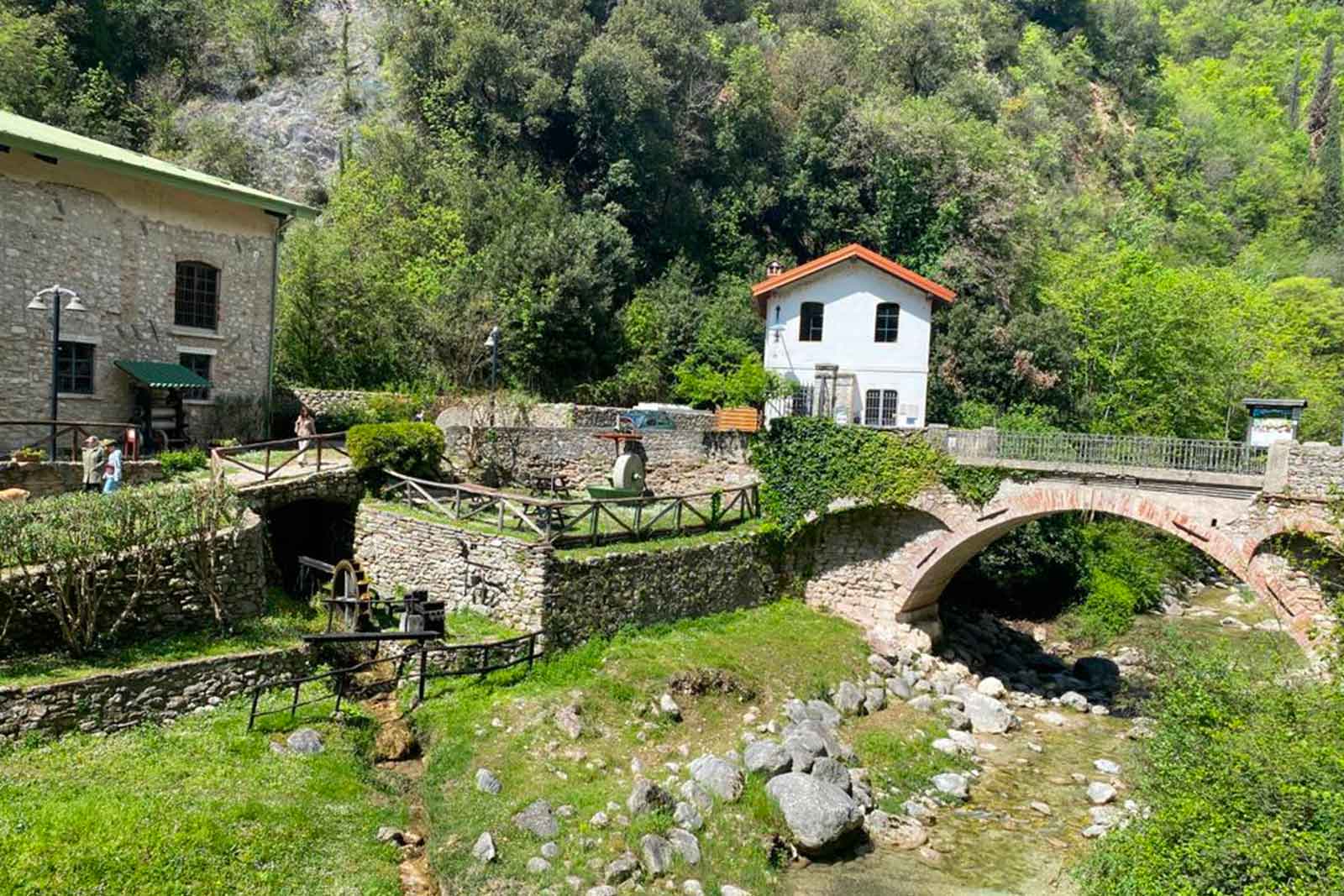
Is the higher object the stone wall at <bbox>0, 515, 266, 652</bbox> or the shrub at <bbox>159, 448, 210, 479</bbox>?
the shrub at <bbox>159, 448, 210, 479</bbox>

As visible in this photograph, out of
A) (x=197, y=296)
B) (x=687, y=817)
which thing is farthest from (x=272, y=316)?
(x=687, y=817)

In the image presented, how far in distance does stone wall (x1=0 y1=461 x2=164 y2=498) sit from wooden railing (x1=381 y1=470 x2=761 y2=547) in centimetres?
483

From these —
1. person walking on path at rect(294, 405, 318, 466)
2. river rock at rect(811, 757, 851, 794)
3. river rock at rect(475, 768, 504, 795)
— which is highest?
person walking on path at rect(294, 405, 318, 466)

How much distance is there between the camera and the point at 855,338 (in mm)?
25859

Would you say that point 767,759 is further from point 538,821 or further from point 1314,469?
point 1314,469

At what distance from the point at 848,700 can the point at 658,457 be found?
8.91m

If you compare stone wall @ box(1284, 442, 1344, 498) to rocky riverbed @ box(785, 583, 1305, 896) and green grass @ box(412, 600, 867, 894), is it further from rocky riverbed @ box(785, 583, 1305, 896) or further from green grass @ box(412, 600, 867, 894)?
green grass @ box(412, 600, 867, 894)

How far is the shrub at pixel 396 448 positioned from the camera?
59.4 ft

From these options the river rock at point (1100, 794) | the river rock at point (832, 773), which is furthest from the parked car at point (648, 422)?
the river rock at point (1100, 794)

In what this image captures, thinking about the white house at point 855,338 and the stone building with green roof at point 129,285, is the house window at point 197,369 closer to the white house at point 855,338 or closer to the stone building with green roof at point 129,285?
the stone building with green roof at point 129,285

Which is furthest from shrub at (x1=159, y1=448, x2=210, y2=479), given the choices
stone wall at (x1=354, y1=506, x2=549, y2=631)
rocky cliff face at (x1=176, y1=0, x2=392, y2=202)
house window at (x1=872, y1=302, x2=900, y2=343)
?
rocky cliff face at (x1=176, y1=0, x2=392, y2=202)

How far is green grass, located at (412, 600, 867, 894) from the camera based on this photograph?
10.9 metres

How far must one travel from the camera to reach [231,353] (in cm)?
2202

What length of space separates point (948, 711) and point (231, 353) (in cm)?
1914
